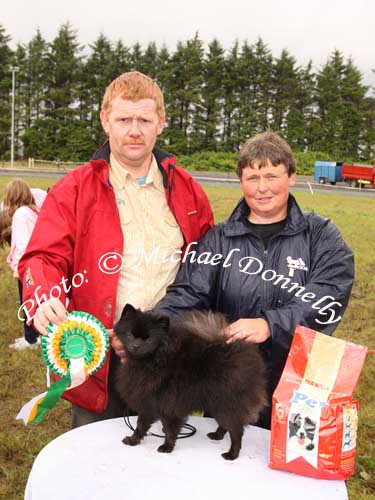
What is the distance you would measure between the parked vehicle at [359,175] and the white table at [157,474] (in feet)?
96.8

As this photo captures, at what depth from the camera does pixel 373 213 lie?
1727cm

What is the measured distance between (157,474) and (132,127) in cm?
155

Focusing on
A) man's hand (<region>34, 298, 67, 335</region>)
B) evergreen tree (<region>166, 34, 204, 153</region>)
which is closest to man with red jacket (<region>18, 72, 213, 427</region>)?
man's hand (<region>34, 298, 67, 335</region>)

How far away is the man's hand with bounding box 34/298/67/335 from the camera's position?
2189mm

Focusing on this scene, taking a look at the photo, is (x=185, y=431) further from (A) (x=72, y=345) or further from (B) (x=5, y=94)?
(B) (x=5, y=94)

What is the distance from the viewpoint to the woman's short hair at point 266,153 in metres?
2.44

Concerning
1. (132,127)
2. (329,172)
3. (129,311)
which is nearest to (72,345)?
(129,311)

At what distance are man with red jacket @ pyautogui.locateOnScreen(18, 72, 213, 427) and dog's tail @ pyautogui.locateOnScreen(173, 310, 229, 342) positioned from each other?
0.44m

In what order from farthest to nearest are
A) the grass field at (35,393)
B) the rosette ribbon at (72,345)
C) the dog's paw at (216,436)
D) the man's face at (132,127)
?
1. the grass field at (35,393)
2. the man's face at (132,127)
3. the dog's paw at (216,436)
4. the rosette ribbon at (72,345)

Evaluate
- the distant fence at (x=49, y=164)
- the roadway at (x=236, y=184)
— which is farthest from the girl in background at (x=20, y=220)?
the distant fence at (x=49, y=164)

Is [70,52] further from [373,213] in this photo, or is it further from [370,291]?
[370,291]

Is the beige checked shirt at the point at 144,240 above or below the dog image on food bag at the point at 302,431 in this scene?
above

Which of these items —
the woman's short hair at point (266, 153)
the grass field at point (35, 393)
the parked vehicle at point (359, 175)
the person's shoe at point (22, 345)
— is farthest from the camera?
the parked vehicle at point (359, 175)

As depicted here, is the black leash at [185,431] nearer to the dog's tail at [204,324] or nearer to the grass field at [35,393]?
the dog's tail at [204,324]
